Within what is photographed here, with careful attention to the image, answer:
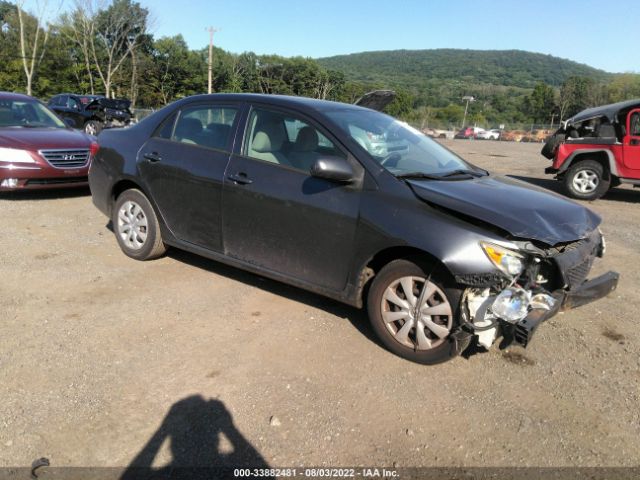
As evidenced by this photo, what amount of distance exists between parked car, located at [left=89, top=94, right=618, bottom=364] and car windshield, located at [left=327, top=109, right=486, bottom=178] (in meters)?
0.02

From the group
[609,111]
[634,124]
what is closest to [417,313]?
[634,124]

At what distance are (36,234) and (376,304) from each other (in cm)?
453

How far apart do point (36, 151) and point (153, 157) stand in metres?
3.74

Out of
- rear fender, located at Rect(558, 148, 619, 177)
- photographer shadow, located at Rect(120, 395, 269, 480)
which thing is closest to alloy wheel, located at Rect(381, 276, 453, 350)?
photographer shadow, located at Rect(120, 395, 269, 480)

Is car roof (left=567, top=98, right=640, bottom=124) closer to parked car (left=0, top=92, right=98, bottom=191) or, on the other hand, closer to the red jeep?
the red jeep

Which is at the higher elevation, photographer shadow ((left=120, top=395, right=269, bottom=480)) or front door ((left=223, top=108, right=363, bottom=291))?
front door ((left=223, top=108, right=363, bottom=291))

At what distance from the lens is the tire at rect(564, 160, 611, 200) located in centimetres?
975

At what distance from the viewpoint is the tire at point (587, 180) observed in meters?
9.75

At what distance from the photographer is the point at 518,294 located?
3062 millimetres

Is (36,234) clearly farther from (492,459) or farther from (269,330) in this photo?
(492,459)

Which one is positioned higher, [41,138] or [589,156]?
[589,156]

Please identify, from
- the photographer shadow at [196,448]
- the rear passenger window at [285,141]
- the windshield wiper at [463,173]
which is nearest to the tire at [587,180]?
the windshield wiper at [463,173]

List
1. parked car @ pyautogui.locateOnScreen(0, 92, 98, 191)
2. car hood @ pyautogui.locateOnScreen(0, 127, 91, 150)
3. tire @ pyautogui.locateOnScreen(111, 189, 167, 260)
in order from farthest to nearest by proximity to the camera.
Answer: car hood @ pyautogui.locateOnScreen(0, 127, 91, 150)
parked car @ pyautogui.locateOnScreen(0, 92, 98, 191)
tire @ pyautogui.locateOnScreen(111, 189, 167, 260)

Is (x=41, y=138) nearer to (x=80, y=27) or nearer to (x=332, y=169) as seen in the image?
(x=332, y=169)
